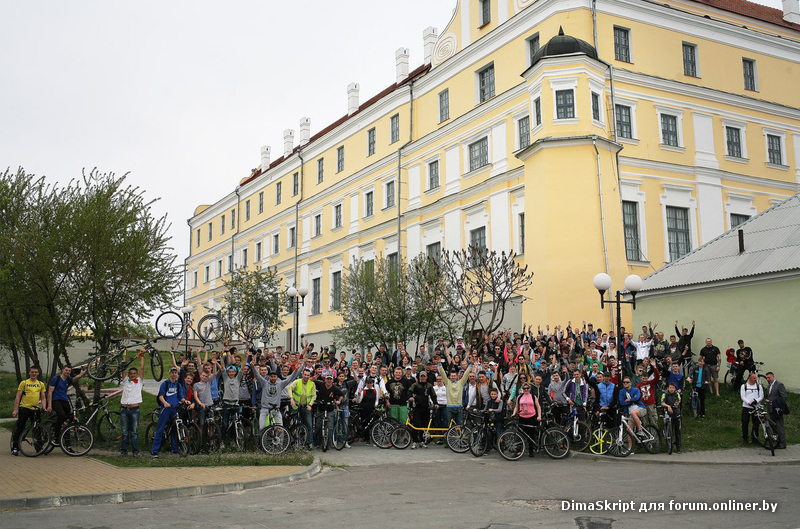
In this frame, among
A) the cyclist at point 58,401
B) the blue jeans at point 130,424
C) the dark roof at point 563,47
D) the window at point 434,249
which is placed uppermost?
the dark roof at point 563,47

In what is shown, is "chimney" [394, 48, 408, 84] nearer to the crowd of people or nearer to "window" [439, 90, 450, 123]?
"window" [439, 90, 450, 123]

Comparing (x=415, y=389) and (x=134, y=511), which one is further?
(x=415, y=389)

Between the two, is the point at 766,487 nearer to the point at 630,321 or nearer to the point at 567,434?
the point at 567,434

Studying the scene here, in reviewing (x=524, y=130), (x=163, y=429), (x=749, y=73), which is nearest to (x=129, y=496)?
(x=163, y=429)

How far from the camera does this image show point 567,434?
1706 centimetres

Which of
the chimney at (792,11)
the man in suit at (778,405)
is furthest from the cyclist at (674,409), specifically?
the chimney at (792,11)

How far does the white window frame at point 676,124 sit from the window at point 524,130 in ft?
19.6

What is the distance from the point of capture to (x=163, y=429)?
15734 millimetres

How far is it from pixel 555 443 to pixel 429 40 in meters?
32.3

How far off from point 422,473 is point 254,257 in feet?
165

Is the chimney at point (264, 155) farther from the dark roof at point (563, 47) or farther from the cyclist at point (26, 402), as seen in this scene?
the cyclist at point (26, 402)

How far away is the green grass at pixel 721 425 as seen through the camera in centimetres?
1786

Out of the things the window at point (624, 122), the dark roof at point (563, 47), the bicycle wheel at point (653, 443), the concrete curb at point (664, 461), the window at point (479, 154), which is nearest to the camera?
the concrete curb at point (664, 461)

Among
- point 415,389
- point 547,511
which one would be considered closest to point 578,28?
point 415,389
